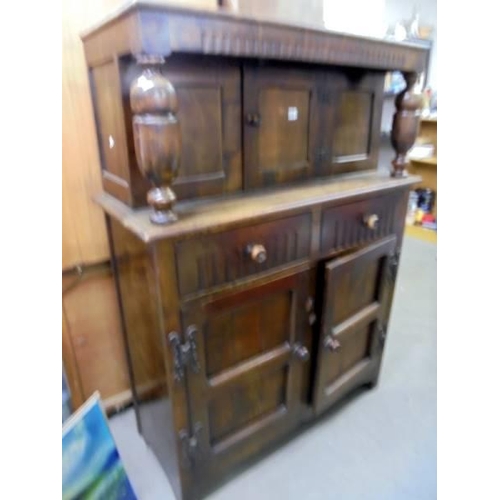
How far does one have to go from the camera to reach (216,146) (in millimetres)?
963

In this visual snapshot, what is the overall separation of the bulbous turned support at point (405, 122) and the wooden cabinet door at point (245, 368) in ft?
1.82

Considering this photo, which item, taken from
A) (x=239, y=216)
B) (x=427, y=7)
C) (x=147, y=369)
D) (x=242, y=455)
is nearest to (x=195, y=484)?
(x=242, y=455)

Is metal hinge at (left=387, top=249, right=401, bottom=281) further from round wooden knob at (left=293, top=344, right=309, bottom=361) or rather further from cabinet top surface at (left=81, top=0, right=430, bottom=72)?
cabinet top surface at (left=81, top=0, right=430, bottom=72)

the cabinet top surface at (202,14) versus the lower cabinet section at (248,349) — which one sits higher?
the cabinet top surface at (202,14)

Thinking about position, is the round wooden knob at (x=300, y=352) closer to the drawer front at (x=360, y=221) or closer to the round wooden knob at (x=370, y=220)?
the drawer front at (x=360, y=221)

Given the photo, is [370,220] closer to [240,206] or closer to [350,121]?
[350,121]

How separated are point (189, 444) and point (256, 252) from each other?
1.92ft

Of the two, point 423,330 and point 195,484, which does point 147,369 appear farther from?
point 423,330

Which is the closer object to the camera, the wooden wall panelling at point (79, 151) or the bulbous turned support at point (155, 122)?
the bulbous turned support at point (155, 122)

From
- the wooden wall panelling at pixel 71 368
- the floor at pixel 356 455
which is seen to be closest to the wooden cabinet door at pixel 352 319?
the floor at pixel 356 455

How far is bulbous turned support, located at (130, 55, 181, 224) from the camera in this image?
0.69 m

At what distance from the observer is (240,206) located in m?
0.94

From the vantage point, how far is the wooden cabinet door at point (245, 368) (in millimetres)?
968
